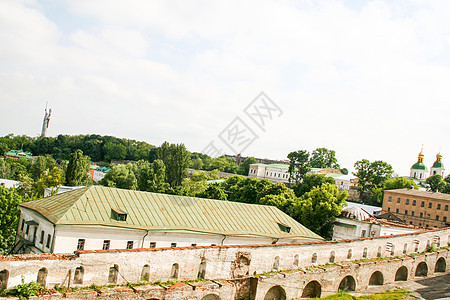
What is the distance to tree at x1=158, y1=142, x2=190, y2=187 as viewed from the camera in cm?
5697

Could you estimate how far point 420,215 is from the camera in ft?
195

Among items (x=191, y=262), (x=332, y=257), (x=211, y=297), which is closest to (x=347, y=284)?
(x=332, y=257)

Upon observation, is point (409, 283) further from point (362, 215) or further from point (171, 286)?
point (171, 286)

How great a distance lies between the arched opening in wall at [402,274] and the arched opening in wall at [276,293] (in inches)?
506

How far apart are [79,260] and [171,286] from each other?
450cm

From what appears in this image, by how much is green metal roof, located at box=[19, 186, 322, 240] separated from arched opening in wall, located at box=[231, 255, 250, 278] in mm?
5146

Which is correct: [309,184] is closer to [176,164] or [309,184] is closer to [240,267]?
[176,164]

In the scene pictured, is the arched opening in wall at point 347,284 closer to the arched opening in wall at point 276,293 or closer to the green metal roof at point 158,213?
the green metal roof at point 158,213

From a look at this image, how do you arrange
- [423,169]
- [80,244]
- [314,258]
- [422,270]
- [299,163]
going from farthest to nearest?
[423,169]
[299,163]
[422,270]
[314,258]
[80,244]

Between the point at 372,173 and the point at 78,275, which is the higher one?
the point at 372,173

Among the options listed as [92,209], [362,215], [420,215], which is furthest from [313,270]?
[420,215]

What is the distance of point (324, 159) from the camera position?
110 m

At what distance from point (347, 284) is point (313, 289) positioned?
3.48 metres

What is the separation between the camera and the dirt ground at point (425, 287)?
996 inches
